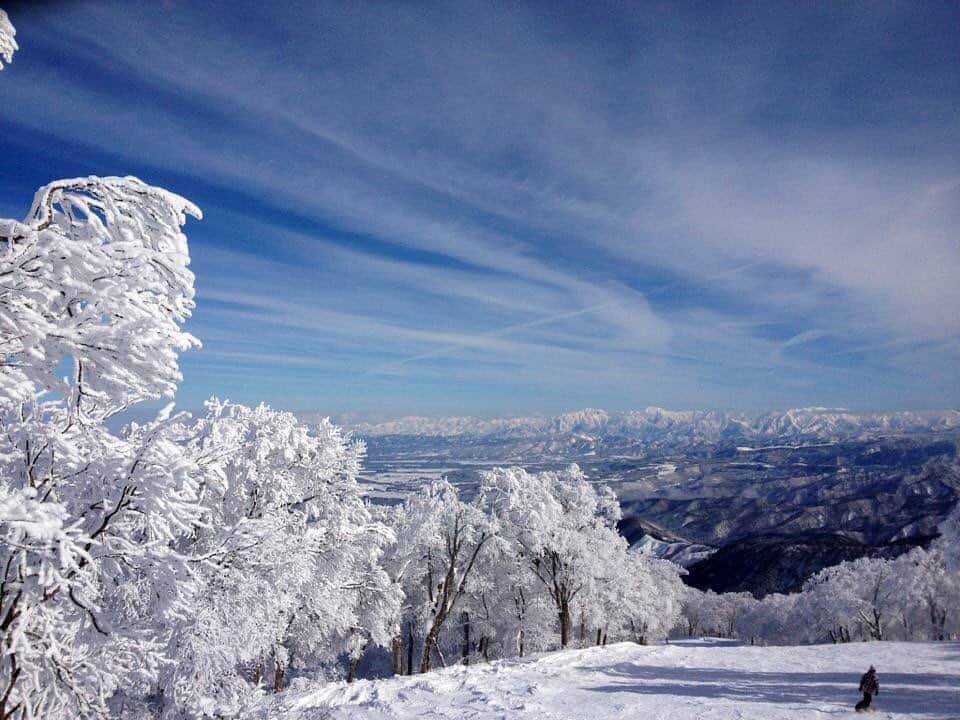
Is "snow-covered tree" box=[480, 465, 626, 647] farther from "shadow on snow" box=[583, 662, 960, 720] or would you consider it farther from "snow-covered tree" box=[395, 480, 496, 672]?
"shadow on snow" box=[583, 662, 960, 720]

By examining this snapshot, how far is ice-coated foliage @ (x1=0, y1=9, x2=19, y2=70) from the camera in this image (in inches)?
177

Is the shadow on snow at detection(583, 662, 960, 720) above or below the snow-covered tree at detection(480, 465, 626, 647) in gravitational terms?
below

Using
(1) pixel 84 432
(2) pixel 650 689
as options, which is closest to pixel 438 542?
(2) pixel 650 689

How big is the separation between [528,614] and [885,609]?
44639 mm

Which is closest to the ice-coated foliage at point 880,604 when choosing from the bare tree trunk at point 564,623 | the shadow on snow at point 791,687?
the shadow on snow at point 791,687

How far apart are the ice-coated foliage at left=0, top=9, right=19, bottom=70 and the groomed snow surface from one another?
1234 cm

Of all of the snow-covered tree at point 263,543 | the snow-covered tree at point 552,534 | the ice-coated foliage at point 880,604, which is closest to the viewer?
the snow-covered tree at point 263,543

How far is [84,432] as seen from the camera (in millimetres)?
4953

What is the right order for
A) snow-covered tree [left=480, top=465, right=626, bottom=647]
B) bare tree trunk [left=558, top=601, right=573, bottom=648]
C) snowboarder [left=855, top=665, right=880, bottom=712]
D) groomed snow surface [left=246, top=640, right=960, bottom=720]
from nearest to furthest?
1. groomed snow surface [left=246, top=640, right=960, bottom=720]
2. snowboarder [left=855, top=665, right=880, bottom=712]
3. bare tree trunk [left=558, top=601, right=573, bottom=648]
4. snow-covered tree [left=480, top=465, right=626, bottom=647]

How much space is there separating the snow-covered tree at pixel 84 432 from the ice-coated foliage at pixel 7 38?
1334 millimetres

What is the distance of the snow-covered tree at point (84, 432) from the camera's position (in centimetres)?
380

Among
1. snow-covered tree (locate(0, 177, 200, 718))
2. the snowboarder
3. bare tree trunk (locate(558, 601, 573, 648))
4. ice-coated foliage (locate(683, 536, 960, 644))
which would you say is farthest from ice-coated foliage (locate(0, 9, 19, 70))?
ice-coated foliage (locate(683, 536, 960, 644))

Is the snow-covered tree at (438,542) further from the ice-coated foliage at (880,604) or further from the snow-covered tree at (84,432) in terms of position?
the ice-coated foliage at (880,604)

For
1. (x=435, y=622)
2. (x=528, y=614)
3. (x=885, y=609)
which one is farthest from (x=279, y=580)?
(x=885, y=609)
